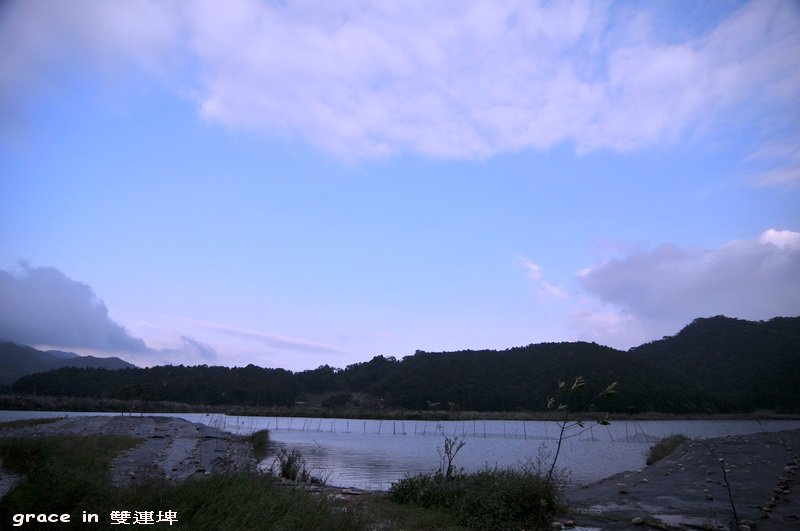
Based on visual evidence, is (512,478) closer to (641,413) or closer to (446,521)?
(446,521)

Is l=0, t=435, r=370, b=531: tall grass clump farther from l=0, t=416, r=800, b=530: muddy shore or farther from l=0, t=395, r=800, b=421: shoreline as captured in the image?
l=0, t=395, r=800, b=421: shoreline

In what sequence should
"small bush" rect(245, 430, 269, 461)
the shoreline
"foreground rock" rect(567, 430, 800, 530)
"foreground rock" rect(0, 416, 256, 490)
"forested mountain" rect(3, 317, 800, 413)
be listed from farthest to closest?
"forested mountain" rect(3, 317, 800, 413)
the shoreline
"small bush" rect(245, 430, 269, 461)
"foreground rock" rect(0, 416, 256, 490)
"foreground rock" rect(567, 430, 800, 530)

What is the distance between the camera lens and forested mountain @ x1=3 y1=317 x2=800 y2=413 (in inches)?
3516

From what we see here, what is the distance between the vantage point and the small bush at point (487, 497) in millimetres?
9961

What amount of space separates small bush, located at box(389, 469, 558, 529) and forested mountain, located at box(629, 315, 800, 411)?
318ft

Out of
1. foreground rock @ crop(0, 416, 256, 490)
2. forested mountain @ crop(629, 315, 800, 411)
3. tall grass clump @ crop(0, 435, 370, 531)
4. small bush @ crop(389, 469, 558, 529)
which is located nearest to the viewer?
tall grass clump @ crop(0, 435, 370, 531)

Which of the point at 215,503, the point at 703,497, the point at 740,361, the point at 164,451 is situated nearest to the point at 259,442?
the point at 164,451

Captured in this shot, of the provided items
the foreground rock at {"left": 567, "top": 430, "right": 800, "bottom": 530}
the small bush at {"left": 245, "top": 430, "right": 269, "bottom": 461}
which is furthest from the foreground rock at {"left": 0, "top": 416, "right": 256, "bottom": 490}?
the foreground rock at {"left": 567, "top": 430, "right": 800, "bottom": 530}

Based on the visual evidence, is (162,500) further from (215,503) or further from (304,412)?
(304,412)

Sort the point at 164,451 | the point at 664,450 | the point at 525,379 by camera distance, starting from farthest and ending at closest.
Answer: the point at 525,379 → the point at 664,450 → the point at 164,451

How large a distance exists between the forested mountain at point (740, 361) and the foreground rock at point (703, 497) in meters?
81.6

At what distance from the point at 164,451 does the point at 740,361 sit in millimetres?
103507

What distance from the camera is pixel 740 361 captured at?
95.4 metres

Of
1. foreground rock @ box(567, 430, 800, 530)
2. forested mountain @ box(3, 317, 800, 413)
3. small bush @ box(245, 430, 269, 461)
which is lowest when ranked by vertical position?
small bush @ box(245, 430, 269, 461)
